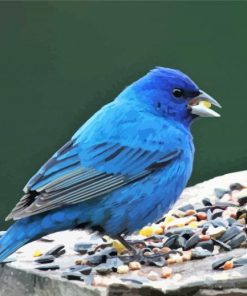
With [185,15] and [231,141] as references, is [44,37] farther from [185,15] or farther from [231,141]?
[231,141]

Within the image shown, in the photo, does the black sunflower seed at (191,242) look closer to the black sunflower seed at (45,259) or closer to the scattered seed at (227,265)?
the scattered seed at (227,265)

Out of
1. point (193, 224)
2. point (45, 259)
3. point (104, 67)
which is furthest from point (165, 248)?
point (104, 67)

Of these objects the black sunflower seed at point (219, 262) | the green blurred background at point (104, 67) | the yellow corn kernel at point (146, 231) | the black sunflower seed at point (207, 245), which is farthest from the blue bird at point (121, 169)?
the green blurred background at point (104, 67)

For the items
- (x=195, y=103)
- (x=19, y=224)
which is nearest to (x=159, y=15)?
(x=195, y=103)

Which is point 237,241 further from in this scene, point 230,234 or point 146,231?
point 146,231

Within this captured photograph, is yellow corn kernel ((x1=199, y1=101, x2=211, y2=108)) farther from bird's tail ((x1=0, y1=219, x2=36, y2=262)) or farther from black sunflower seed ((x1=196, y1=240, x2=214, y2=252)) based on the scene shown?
bird's tail ((x1=0, y1=219, x2=36, y2=262))

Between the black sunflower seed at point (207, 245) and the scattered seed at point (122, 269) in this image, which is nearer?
the scattered seed at point (122, 269)

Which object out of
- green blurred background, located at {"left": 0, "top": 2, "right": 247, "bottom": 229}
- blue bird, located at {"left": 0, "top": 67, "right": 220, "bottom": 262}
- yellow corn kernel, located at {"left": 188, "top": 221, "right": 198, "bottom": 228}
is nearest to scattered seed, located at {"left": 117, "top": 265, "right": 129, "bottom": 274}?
blue bird, located at {"left": 0, "top": 67, "right": 220, "bottom": 262}

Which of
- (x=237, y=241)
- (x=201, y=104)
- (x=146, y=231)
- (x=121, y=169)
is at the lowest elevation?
(x=146, y=231)
